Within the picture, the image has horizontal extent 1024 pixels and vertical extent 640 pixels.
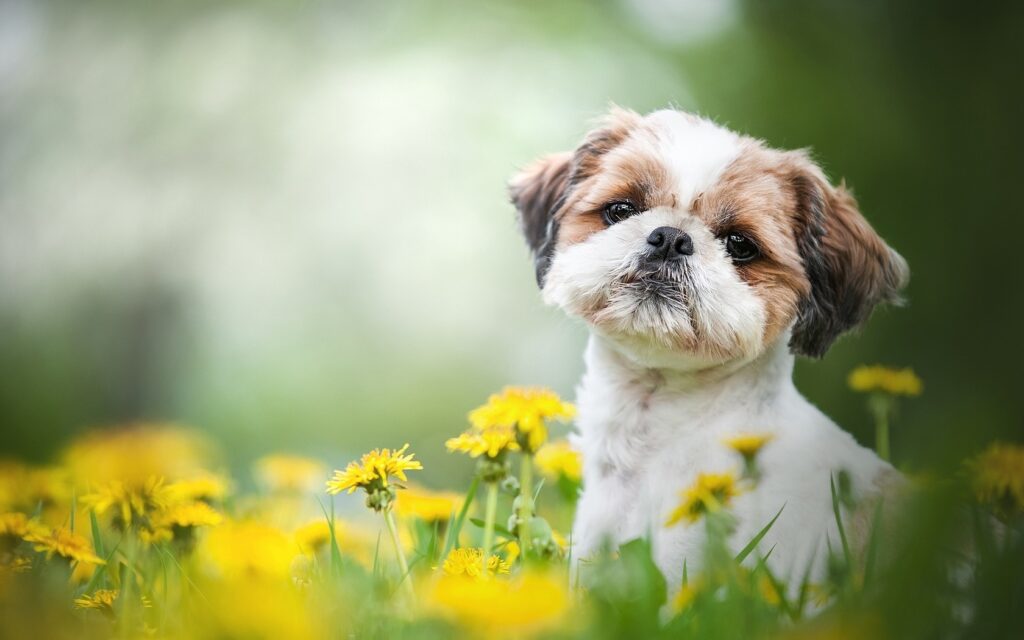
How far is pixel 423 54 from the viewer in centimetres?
197

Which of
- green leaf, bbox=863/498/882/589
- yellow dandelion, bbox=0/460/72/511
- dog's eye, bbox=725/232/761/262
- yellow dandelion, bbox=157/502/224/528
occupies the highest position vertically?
dog's eye, bbox=725/232/761/262

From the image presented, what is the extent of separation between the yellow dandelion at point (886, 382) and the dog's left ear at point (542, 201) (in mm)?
544

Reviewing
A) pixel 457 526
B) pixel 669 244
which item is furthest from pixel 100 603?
pixel 669 244

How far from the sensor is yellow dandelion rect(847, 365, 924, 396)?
1426 millimetres

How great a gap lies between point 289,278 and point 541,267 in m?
0.83

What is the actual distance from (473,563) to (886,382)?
0.77 meters

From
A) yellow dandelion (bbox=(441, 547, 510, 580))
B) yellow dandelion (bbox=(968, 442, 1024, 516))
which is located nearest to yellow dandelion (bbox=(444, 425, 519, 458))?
yellow dandelion (bbox=(441, 547, 510, 580))

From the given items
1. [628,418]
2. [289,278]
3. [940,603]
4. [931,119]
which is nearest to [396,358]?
[289,278]

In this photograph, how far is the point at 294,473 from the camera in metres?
1.63

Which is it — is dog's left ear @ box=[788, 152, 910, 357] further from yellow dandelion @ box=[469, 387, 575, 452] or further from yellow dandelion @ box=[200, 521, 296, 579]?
yellow dandelion @ box=[200, 521, 296, 579]

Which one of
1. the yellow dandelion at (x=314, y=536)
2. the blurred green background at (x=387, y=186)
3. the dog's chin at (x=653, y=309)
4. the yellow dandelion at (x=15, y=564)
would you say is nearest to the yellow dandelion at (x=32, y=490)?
the blurred green background at (x=387, y=186)

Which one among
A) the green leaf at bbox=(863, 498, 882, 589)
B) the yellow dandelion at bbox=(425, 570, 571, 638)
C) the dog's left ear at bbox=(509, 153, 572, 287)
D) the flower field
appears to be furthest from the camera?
the dog's left ear at bbox=(509, 153, 572, 287)

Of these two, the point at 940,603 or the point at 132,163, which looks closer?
the point at 940,603

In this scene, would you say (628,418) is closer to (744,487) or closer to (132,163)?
(744,487)
